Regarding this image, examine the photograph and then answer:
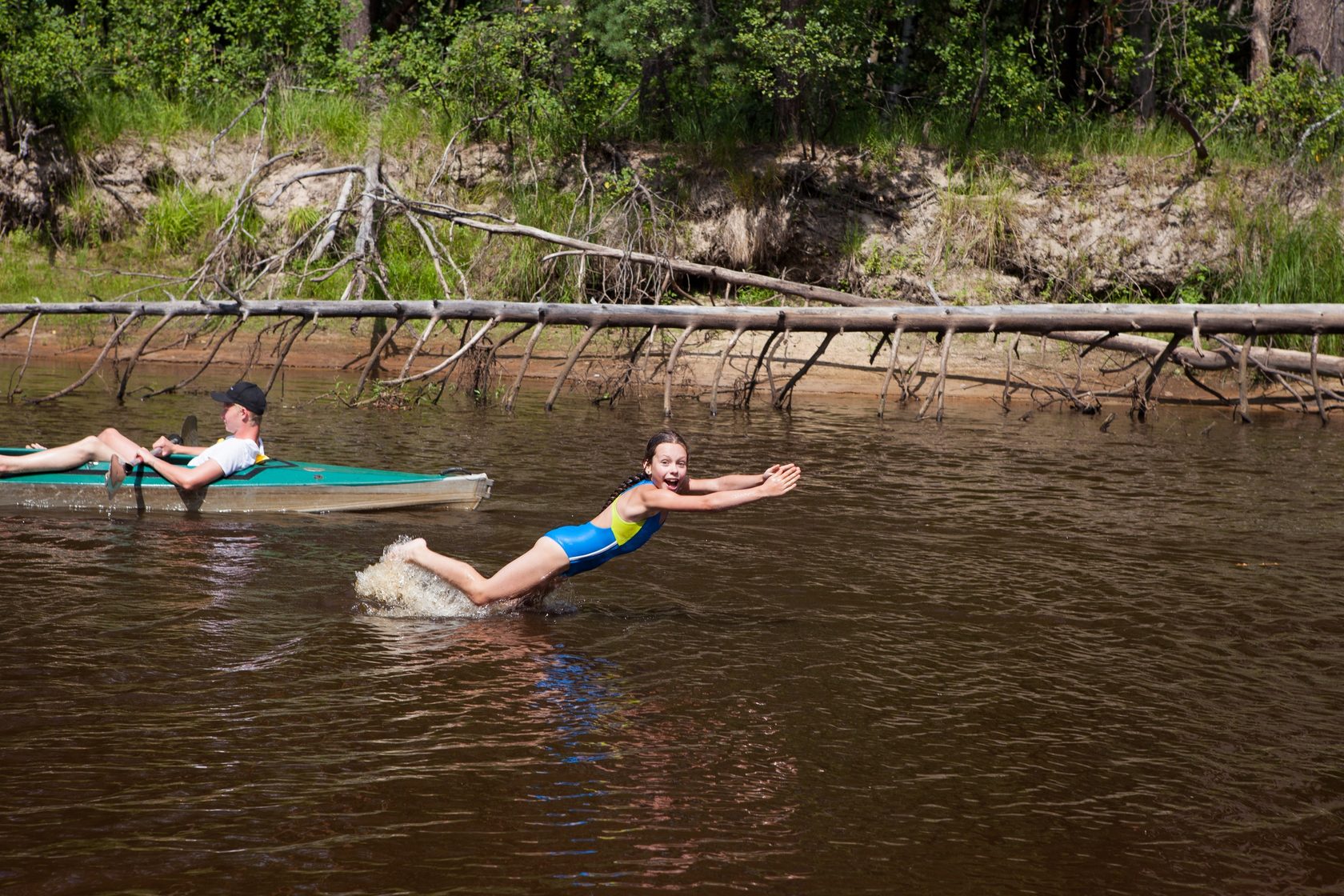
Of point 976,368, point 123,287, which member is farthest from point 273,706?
point 123,287

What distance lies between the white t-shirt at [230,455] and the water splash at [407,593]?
8.51 feet

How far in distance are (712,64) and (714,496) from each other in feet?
46.8

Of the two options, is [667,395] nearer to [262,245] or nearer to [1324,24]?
[262,245]

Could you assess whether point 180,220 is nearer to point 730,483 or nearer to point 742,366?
point 742,366

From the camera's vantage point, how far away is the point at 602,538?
739 cm

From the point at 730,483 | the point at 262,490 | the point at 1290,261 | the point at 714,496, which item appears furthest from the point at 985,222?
the point at 714,496

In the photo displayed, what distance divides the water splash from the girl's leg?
6 centimetres

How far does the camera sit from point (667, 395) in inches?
469

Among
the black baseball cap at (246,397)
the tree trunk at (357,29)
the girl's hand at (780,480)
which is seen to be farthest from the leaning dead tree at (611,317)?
the girl's hand at (780,480)

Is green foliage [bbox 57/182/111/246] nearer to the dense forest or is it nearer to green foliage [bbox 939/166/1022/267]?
the dense forest

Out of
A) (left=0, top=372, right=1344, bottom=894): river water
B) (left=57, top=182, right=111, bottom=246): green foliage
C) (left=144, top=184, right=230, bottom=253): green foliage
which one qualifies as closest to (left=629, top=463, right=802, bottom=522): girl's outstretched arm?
(left=0, top=372, right=1344, bottom=894): river water

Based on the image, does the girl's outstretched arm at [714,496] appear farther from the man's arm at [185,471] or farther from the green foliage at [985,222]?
the green foliage at [985,222]

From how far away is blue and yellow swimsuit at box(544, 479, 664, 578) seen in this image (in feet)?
24.1

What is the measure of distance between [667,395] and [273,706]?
21.5ft
